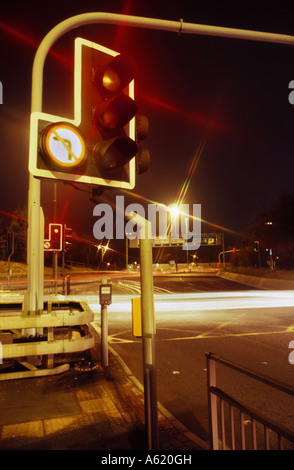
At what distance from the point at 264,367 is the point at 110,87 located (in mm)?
5687

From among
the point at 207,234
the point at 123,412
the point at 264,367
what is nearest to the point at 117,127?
the point at 123,412

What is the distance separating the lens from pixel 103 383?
545cm

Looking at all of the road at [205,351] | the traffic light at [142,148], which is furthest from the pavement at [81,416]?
the traffic light at [142,148]

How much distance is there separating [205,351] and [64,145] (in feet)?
20.9

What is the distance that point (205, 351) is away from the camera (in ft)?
25.8

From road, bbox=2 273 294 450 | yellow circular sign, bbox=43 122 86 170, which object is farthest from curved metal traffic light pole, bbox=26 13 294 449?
road, bbox=2 273 294 450

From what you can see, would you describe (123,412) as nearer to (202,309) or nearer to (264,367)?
(264,367)

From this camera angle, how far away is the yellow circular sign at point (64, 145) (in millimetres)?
2723

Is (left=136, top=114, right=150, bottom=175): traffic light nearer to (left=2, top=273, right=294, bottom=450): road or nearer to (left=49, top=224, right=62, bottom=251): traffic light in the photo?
(left=2, top=273, right=294, bottom=450): road

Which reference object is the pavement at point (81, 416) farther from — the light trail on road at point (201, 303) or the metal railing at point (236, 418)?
the light trail on road at point (201, 303)

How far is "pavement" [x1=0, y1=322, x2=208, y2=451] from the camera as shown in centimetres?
361

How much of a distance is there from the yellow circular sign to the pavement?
9.19 ft

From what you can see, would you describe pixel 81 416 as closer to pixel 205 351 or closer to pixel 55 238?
pixel 205 351
